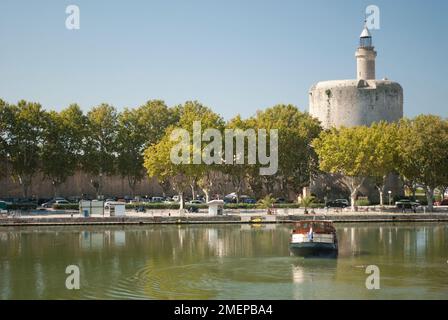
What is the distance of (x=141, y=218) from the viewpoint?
2650 inches

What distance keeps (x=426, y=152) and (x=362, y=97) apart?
19.7 metres

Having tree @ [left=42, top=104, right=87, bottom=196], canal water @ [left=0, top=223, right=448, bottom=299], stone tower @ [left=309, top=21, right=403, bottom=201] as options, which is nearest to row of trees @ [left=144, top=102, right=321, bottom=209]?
stone tower @ [left=309, top=21, right=403, bottom=201]

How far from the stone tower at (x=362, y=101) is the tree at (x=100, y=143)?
23566 mm

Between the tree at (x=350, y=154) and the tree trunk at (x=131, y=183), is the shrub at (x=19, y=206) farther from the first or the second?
the tree at (x=350, y=154)

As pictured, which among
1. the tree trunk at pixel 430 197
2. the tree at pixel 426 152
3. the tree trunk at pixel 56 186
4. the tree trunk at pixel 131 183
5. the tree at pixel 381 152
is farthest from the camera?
the tree trunk at pixel 131 183

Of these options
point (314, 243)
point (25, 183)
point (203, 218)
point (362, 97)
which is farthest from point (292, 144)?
point (314, 243)

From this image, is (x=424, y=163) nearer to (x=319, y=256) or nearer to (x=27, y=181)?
(x=319, y=256)

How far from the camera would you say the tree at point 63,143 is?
83.4 meters

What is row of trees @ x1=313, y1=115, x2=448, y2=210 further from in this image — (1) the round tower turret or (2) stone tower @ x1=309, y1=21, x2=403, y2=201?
(1) the round tower turret

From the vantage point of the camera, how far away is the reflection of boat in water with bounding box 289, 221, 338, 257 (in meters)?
43.9

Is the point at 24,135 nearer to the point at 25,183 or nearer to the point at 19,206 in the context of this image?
the point at 25,183

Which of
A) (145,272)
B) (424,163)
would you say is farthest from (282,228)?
(145,272)

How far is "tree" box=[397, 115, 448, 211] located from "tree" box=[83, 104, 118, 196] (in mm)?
32513

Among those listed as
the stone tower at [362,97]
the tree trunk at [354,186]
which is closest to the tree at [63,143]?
the stone tower at [362,97]
